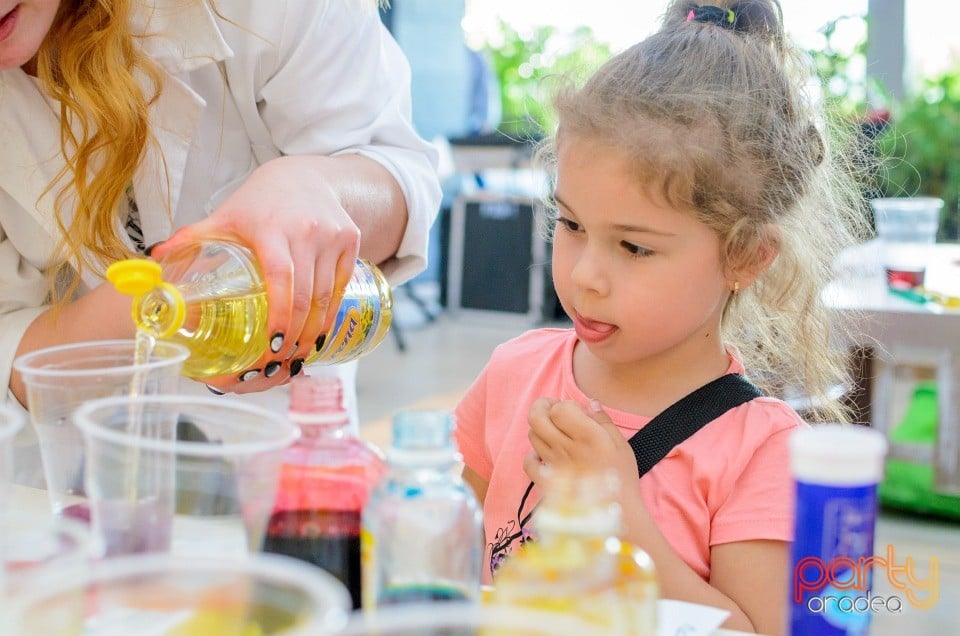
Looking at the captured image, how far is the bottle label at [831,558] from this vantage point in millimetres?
524

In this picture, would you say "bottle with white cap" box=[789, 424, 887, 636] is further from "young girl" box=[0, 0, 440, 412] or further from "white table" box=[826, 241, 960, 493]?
"white table" box=[826, 241, 960, 493]

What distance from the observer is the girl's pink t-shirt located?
1007 mm

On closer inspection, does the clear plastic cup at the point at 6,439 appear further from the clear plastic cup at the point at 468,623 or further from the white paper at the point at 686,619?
the white paper at the point at 686,619

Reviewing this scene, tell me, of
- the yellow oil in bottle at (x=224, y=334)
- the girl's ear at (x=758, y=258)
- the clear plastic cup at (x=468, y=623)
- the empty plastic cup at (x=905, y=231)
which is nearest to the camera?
the clear plastic cup at (x=468, y=623)

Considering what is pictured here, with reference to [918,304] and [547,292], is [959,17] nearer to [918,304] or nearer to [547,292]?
[547,292]

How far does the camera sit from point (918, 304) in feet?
8.01

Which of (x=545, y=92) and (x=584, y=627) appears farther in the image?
(x=545, y=92)

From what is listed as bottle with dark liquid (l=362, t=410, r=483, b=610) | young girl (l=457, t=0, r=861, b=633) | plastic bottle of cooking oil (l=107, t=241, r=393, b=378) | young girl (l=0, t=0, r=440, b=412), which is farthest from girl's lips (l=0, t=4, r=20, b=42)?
bottle with dark liquid (l=362, t=410, r=483, b=610)

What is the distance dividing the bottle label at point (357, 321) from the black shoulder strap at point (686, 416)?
0.32 metres

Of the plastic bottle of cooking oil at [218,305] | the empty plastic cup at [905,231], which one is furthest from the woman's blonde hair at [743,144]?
the empty plastic cup at [905,231]

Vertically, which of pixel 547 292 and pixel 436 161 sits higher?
pixel 436 161

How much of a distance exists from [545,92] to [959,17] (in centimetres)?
552

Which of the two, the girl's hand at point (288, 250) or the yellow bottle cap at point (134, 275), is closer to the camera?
the yellow bottle cap at point (134, 275)

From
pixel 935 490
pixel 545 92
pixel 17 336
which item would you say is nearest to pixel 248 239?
pixel 17 336
